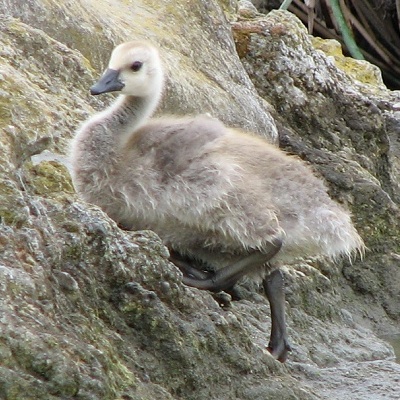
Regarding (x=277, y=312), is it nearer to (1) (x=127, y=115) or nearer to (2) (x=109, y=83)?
(1) (x=127, y=115)

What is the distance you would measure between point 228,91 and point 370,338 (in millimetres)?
1855

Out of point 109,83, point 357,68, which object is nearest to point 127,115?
point 109,83

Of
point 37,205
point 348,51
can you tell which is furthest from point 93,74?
→ point 348,51

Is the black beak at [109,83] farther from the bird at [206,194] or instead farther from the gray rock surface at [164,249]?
the gray rock surface at [164,249]

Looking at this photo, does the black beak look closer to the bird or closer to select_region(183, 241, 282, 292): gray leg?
the bird

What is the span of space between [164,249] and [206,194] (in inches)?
26.3

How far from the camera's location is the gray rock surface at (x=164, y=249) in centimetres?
379

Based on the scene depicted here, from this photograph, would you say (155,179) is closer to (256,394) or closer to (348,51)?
(256,394)

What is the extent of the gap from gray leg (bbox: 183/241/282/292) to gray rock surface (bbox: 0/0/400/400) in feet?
0.50

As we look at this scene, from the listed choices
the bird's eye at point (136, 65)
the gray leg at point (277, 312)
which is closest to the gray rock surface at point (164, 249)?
the gray leg at point (277, 312)

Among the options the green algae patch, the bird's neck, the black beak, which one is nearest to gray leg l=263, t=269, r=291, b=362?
the bird's neck

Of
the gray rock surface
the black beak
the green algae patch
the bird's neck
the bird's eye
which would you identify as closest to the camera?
the gray rock surface

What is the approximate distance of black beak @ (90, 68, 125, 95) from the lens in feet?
18.4

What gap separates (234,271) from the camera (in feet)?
17.6
